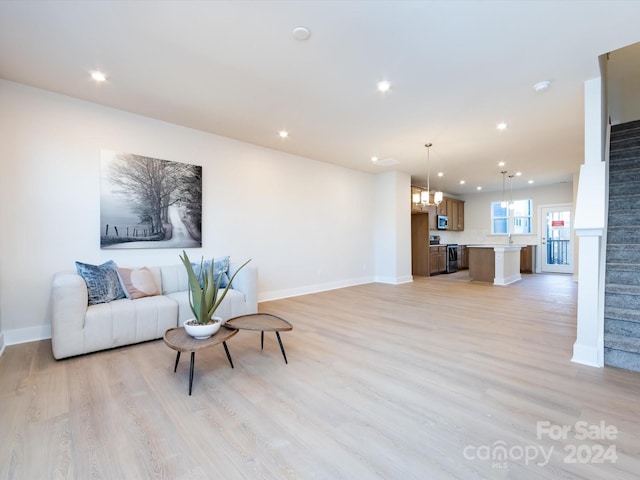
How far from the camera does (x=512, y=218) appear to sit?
9.73 metres

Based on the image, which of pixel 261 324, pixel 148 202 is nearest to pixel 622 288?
pixel 261 324

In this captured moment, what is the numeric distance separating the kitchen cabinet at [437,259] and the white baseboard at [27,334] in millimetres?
8139

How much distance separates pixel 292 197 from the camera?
18.3 feet

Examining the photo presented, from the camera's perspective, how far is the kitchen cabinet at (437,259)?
27.9 ft

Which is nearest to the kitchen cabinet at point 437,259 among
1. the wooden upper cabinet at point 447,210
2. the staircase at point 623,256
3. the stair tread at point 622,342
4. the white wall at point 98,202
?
the wooden upper cabinet at point 447,210

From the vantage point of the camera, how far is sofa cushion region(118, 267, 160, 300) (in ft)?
10.7

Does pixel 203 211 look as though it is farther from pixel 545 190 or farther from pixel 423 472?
pixel 545 190

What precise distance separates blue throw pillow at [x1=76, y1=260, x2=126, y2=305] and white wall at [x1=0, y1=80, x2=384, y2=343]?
454 mm

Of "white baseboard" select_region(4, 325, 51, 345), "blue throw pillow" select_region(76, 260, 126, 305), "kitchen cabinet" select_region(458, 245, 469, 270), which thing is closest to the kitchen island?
"kitchen cabinet" select_region(458, 245, 469, 270)

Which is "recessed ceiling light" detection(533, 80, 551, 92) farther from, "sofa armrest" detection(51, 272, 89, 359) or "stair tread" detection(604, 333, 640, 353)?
"sofa armrest" detection(51, 272, 89, 359)

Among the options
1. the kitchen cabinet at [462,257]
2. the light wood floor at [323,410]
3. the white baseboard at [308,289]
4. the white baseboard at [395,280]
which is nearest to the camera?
the light wood floor at [323,410]

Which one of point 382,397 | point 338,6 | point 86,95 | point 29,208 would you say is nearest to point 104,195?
point 29,208

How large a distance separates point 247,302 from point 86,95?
10.1 ft

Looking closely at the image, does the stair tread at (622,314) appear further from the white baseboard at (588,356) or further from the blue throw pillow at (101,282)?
the blue throw pillow at (101,282)
